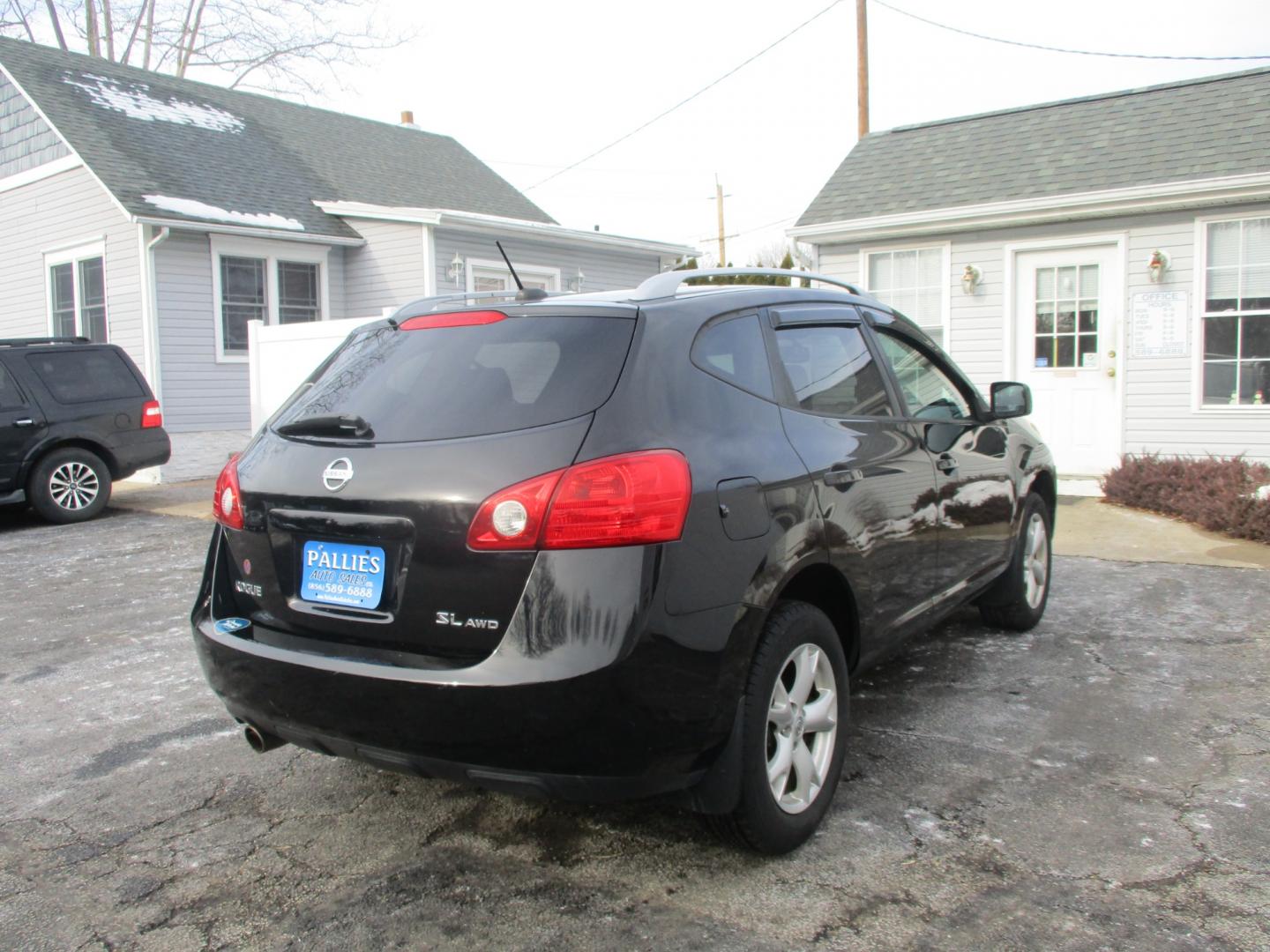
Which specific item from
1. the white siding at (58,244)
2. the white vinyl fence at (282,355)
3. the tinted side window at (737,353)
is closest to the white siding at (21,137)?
the white siding at (58,244)

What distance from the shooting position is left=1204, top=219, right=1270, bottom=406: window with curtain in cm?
987

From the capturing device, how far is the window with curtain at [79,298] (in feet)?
48.0

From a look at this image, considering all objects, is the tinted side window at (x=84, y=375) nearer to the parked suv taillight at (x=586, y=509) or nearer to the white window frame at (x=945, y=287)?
the white window frame at (x=945, y=287)

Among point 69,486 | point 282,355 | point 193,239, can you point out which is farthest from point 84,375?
point 193,239

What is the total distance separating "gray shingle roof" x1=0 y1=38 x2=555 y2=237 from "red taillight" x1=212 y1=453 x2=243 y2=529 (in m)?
11.5

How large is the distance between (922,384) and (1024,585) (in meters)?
1.48

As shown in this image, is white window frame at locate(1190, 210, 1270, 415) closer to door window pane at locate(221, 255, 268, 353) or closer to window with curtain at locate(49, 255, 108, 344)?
door window pane at locate(221, 255, 268, 353)

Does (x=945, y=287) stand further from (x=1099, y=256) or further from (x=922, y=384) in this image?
(x=922, y=384)

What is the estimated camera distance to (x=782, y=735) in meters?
3.08

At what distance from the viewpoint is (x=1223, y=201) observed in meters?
9.91

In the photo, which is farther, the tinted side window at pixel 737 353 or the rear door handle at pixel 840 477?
the rear door handle at pixel 840 477

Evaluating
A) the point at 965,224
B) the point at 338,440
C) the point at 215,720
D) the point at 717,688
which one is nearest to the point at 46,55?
the point at 965,224

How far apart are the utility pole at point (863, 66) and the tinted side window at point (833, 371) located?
16490 millimetres

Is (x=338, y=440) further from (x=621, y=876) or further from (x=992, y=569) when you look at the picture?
(x=992, y=569)
